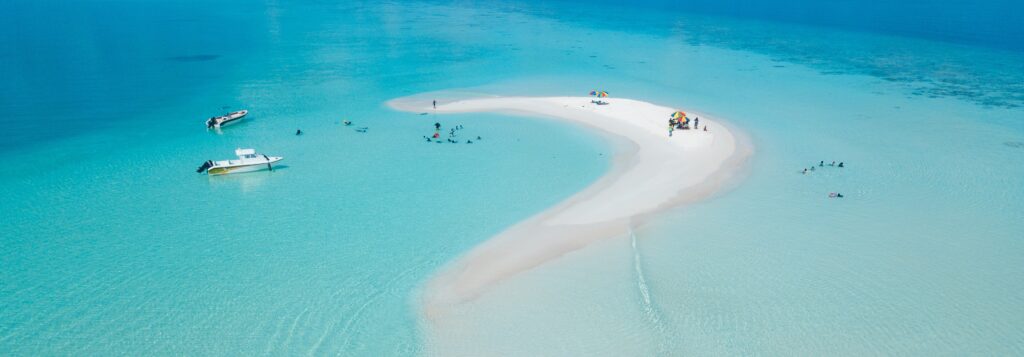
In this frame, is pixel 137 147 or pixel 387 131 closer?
pixel 137 147

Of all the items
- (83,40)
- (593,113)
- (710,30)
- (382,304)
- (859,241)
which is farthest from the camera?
(710,30)

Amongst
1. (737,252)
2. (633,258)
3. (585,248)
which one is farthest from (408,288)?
(737,252)

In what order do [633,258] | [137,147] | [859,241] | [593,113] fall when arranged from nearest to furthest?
[633,258]
[859,241]
[137,147]
[593,113]

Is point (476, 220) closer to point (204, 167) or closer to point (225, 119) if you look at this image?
point (204, 167)

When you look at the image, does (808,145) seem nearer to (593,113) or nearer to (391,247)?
(593,113)

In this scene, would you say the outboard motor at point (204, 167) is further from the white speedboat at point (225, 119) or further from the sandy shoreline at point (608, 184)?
the sandy shoreline at point (608, 184)

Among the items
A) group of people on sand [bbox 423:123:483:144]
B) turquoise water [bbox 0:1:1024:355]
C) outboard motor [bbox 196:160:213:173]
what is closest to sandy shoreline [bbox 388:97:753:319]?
turquoise water [bbox 0:1:1024:355]

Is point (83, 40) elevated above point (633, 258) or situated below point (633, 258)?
above

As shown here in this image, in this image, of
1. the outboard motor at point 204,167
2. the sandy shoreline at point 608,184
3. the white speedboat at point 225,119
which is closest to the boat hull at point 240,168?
the outboard motor at point 204,167
